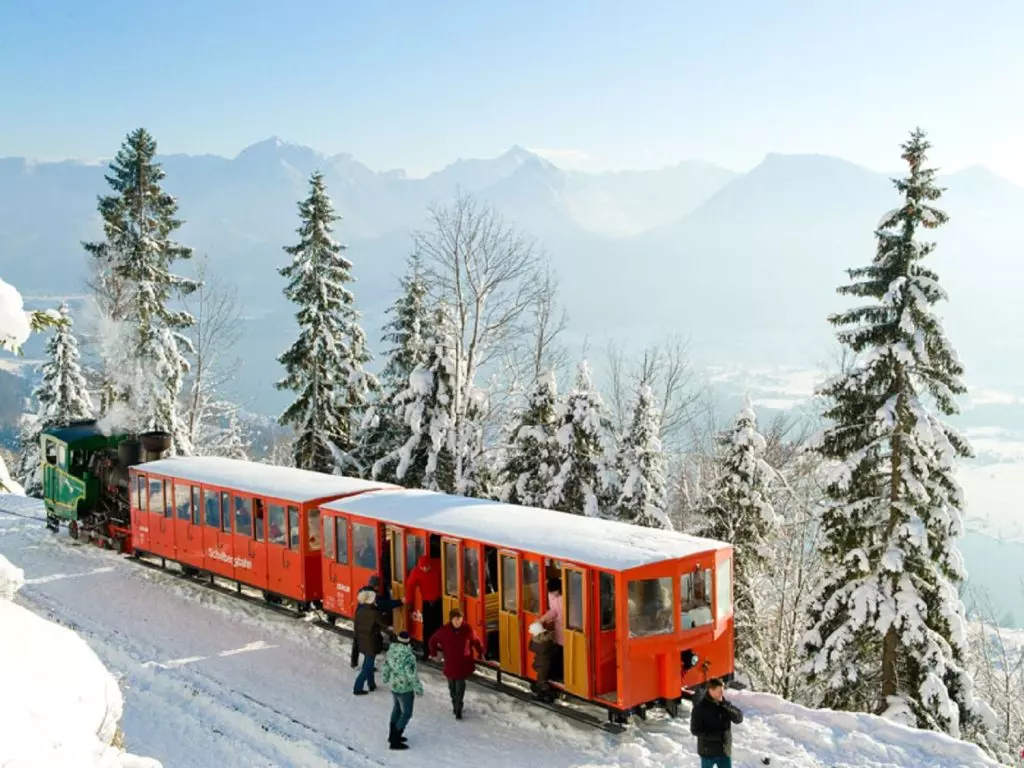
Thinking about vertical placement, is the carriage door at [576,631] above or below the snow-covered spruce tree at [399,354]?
below

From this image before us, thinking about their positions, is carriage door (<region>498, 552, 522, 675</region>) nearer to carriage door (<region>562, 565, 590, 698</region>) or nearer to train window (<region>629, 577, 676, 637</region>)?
carriage door (<region>562, 565, 590, 698</region>)

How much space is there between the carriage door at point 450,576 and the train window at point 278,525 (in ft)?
16.3

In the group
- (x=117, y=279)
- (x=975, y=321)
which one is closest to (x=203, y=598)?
(x=117, y=279)

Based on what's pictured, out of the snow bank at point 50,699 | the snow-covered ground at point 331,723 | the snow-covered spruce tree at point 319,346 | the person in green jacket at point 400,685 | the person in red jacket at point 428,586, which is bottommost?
the snow-covered ground at point 331,723

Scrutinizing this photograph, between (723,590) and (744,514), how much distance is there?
36.0ft

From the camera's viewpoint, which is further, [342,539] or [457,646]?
[342,539]

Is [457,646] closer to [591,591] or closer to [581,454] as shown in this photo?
[591,591]

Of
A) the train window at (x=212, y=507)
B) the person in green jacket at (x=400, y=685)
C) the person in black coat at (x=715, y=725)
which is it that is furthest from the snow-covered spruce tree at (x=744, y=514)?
the person in black coat at (x=715, y=725)

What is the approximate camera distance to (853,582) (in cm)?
1856

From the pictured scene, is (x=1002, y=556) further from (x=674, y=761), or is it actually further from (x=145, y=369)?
(x=674, y=761)

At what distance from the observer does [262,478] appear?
20828 mm

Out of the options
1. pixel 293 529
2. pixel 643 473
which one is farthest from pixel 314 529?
pixel 643 473

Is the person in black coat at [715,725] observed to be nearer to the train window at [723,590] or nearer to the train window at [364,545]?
the train window at [723,590]

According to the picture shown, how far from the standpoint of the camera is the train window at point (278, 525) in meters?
19.1
